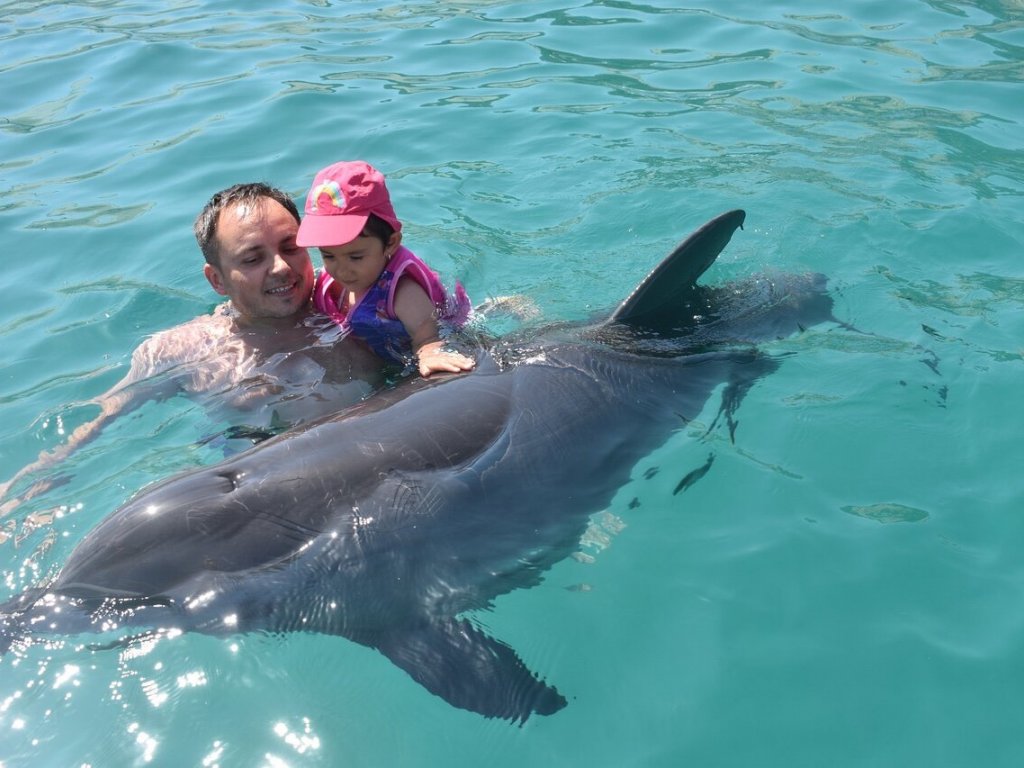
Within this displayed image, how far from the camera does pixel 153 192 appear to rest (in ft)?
35.2

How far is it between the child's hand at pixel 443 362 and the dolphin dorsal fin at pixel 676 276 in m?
0.95

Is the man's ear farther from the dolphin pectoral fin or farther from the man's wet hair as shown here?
the dolphin pectoral fin

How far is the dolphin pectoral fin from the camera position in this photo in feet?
14.6

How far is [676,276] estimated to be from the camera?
6074 millimetres

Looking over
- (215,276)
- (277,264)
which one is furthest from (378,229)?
(215,276)

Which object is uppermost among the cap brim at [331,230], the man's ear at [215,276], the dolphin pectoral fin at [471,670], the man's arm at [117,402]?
the cap brim at [331,230]

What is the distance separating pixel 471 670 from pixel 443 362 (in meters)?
1.95

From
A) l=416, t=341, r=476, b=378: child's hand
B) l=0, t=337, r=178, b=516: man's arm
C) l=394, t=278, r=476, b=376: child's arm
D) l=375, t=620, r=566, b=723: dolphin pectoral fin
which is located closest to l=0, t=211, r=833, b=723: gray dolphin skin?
l=375, t=620, r=566, b=723: dolphin pectoral fin

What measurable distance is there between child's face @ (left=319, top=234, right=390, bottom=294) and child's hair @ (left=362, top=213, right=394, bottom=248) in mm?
25

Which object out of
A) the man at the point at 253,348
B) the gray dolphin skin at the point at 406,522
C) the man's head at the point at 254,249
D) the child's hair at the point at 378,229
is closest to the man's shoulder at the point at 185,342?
the man at the point at 253,348

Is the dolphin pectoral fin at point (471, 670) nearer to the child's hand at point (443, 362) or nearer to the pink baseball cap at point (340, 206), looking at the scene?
the child's hand at point (443, 362)

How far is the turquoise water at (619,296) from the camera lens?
14.8ft

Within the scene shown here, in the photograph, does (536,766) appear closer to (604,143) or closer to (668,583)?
(668,583)

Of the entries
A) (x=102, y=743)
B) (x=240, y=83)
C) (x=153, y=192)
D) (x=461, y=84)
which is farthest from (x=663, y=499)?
(x=240, y=83)
